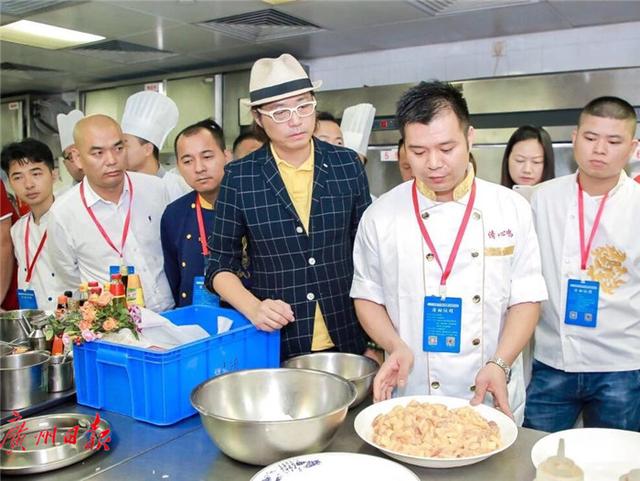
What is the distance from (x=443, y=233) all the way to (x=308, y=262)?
1.44ft

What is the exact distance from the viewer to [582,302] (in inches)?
87.2

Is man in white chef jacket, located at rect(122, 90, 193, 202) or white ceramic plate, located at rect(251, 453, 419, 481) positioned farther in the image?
man in white chef jacket, located at rect(122, 90, 193, 202)

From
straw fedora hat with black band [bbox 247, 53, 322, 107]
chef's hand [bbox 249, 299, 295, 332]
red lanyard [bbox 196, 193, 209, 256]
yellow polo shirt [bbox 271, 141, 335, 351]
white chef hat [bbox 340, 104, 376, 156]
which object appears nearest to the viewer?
chef's hand [bbox 249, 299, 295, 332]

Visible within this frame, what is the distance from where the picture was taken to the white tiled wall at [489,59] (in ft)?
13.7

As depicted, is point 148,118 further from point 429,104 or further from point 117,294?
point 429,104

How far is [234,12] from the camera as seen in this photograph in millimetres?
3895

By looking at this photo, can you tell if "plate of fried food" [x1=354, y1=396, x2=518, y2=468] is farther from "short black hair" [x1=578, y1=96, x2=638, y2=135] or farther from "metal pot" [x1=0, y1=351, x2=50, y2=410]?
"short black hair" [x1=578, y1=96, x2=638, y2=135]

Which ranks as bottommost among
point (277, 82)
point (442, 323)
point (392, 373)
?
point (392, 373)

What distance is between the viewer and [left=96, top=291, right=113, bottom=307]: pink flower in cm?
161

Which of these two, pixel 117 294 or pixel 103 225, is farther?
pixel 103 225

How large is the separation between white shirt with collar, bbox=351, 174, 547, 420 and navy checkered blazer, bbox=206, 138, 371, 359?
0.64 ft

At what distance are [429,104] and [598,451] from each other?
36.1 inches

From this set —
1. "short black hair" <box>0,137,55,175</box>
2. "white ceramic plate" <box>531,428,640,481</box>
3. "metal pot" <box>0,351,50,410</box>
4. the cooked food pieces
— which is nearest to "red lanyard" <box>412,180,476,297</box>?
the cooked food pieces

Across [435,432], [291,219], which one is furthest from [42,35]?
[435,432]
